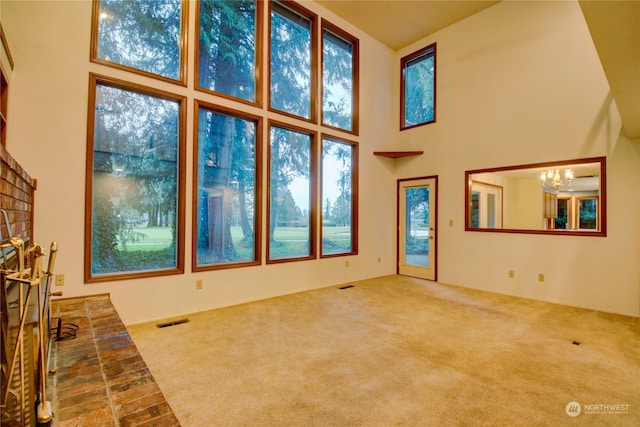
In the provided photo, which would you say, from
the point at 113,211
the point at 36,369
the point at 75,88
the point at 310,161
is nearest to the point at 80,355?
the point at 36,369

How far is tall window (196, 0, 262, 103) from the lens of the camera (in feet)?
13.1

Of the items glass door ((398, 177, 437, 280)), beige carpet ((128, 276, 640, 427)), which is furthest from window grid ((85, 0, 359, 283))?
glass door ((398, 177, 437, 280))

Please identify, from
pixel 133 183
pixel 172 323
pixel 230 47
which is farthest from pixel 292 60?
pixel 172 323

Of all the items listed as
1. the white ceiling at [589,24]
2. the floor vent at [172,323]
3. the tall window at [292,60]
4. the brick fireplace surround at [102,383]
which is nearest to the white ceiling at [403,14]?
the white ceiling at [589,24]

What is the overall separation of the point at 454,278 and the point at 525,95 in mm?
3087

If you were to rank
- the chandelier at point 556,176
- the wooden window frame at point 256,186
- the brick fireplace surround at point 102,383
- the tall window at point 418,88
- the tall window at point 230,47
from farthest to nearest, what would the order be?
the tall window at point 418,88 → the chandelier at point 556,176 → the tall window at point 230,47 → the wooden window frame at point 256,186 → the brick fireplace surround at point 102,383

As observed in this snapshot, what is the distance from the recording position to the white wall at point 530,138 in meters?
3.89

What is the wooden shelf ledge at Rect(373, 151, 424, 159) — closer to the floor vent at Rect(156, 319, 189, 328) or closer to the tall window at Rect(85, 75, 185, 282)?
the tall window at Rect(85, 75, 185, 282)

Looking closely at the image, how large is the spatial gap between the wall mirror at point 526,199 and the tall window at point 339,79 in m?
2.36

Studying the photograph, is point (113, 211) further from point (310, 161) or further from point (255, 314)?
point (310, 161)

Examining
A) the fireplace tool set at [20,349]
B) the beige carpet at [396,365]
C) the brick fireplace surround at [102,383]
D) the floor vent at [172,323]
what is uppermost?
the fireplace tool set at [20,349]

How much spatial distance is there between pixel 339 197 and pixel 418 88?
2.75 meters

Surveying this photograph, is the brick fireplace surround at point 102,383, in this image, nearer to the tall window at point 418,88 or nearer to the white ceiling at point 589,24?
the white ceiling at point 589,24

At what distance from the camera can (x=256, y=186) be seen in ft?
14.5
